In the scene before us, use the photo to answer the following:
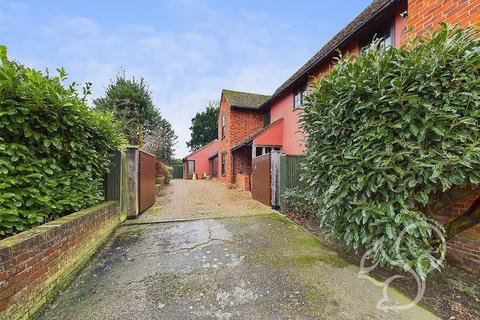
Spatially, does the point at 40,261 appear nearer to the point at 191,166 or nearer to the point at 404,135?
the point at 404,135

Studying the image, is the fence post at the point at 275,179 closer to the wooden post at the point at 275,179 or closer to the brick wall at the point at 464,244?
the wooden post at the point at 275,179

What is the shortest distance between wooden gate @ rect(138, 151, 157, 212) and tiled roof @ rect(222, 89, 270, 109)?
29.1 ft

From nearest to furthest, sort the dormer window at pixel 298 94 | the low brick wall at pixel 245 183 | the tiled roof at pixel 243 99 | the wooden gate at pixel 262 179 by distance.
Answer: the wooden gate at pixel 262 179, the dormer window at pixel 298 94, the low brick wall at pixel 245 183, the tiled roof at pixel 243 99

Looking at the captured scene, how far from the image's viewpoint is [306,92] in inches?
374

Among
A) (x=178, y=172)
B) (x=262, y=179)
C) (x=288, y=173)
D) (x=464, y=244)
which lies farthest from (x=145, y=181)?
(x=178, y=172)

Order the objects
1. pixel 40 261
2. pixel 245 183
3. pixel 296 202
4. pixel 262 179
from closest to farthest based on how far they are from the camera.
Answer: pixel 40 261 → pixel 296 202 → pixel 262 179 → pixel 245 183

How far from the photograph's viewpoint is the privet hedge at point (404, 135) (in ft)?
7.26

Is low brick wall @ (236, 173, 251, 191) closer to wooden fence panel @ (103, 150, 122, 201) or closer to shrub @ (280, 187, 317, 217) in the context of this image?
shrub @ (280, 187, 317, 217)

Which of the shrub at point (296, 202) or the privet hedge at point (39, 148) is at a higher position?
the privet hedge at point (39, 148)

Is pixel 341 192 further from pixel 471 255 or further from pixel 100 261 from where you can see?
pixel 100 261

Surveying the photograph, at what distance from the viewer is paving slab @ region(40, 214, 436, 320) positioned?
2225mm

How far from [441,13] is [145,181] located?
310 inches

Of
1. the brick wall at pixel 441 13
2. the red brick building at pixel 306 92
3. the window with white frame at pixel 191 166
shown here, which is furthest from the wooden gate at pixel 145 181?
the window with white frame at pixel 191 166

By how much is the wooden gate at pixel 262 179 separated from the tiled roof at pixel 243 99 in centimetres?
710
